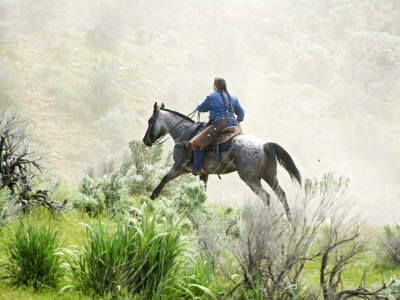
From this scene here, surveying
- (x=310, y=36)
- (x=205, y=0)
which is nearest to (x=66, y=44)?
(x=205, y=0)

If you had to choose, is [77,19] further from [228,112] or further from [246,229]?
[246,229]

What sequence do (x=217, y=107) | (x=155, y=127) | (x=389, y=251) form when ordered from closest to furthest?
(x=389, y=251)
(x=217, y=107)
(x=155, y=127)

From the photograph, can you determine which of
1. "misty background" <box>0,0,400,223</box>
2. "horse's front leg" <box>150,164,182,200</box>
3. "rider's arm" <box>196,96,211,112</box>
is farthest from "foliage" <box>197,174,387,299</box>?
"misty background" <box>0,0,400,223</box>

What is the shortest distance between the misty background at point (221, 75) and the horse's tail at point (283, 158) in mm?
19286

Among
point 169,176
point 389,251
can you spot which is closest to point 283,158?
point 389,251

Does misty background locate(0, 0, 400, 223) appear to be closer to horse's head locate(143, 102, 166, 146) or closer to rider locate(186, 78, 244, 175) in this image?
horse's head locate(143, 102, 166, 146)

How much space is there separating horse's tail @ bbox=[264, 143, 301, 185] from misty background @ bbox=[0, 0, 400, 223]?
19.3 metres

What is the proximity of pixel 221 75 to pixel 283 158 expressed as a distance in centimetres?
3581

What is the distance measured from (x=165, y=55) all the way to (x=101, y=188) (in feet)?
124

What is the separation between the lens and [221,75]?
141ft

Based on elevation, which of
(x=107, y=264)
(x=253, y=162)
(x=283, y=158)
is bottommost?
(x=107, y=264)

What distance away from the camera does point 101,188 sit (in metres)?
7.62

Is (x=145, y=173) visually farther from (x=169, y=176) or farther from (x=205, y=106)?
(x=205, y=106)

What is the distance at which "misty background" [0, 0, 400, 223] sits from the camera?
30.9 metres
